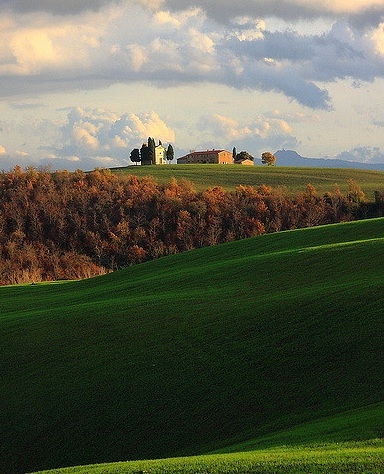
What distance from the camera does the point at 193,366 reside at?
27781 millimetres

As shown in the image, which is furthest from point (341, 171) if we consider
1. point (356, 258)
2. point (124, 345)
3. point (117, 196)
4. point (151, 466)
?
point (151, 466)

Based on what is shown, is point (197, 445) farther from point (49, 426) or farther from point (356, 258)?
point (356, 258)

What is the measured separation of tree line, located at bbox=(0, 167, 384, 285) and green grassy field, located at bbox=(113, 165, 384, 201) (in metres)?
12.5

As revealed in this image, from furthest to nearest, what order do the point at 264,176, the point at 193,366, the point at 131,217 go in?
the point at 264,176
the point at 131,217
the point at 193,366

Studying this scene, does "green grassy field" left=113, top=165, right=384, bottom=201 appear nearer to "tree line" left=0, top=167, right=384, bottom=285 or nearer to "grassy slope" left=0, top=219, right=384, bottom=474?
"tree line" left=0, top=167, right=384, bottom=285

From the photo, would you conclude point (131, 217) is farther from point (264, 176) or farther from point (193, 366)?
point (193, 366)

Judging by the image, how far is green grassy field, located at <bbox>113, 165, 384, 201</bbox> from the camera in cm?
15662

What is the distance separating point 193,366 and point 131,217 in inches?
4234

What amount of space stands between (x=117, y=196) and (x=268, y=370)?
116881mm

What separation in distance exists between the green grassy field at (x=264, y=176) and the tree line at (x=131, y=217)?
12471 millimetres

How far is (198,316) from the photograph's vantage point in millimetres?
34094

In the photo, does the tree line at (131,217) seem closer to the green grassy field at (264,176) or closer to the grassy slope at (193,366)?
the green grassy field at (264,176)

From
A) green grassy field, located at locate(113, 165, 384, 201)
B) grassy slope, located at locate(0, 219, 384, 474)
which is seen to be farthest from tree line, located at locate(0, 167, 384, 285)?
grassy slope, located at locate(0, 219, 384, 474)

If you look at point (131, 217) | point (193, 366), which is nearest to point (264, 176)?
point (131, 217)
